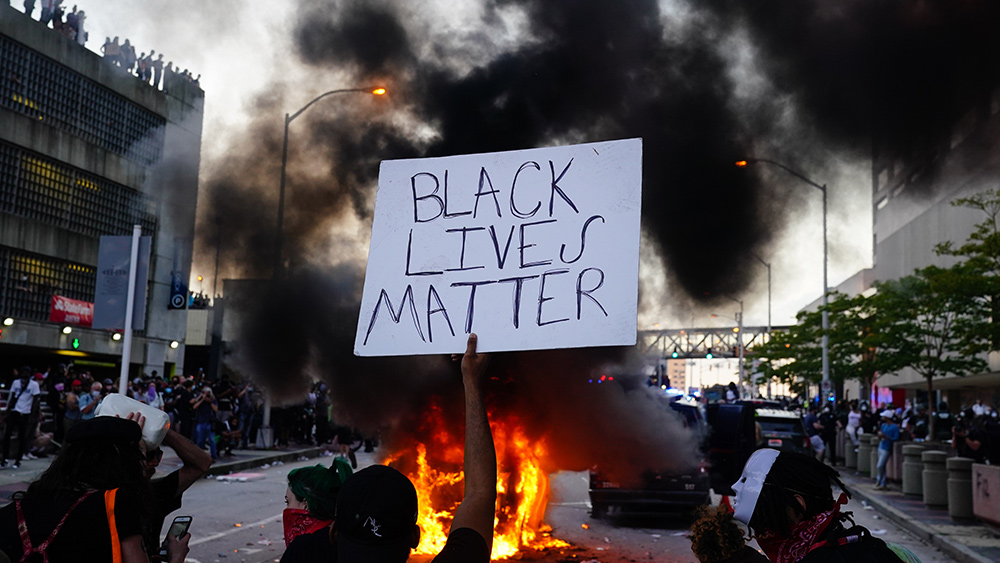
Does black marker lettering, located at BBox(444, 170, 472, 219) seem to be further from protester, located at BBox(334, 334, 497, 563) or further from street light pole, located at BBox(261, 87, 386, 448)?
street light pole, located at BBox(261, 87, 386, 448)

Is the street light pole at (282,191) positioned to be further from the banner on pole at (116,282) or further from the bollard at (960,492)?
the bollard at (960,492)

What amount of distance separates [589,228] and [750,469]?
1203 mm

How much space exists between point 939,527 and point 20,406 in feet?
45.5

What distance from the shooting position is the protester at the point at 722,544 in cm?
307

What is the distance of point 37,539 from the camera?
2.43 metres

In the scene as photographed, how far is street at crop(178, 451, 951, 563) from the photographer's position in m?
9.14

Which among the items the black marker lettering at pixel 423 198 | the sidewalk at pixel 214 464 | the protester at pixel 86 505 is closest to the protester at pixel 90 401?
the sidewalk at pixel 214 464

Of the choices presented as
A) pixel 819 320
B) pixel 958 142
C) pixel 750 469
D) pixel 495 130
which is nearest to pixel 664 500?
pixel 495 130

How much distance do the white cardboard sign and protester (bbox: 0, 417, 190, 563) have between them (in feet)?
2.89

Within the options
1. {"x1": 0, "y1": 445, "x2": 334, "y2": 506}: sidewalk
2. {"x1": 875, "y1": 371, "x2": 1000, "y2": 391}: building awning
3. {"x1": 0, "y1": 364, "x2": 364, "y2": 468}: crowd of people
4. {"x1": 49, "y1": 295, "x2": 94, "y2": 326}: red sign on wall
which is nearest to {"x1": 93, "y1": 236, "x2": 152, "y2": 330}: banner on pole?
{"x1": 0, "y1": 364, "x2": 364, "y2": 468}: crowd of people

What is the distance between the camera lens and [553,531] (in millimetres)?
10703

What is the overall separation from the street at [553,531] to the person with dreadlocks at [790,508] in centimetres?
652

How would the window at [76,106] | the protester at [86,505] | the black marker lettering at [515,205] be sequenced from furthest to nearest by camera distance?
1. the window at [76,106]
2. the black marker lettering at [515,205]
3. the protester at [86,505]

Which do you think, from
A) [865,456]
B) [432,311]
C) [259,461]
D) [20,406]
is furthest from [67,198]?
[432,311]
